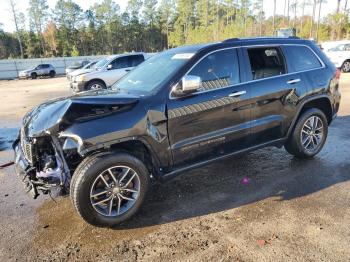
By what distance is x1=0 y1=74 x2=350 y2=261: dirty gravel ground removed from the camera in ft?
10.6

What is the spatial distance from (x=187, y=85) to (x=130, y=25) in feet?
274

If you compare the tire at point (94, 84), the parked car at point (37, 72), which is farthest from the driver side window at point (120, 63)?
the parked car at point (37, 72)

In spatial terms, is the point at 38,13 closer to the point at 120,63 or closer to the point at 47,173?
the point at 120,63

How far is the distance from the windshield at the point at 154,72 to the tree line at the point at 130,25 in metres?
52.4

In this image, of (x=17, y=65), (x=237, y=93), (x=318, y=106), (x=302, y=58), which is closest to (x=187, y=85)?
(x=237, y=93)

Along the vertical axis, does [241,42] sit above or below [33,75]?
above

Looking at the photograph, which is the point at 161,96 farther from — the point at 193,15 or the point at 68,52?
the point at 193,15

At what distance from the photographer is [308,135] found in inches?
209

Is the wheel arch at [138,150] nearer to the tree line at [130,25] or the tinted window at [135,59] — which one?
the tinted window at [135,59]

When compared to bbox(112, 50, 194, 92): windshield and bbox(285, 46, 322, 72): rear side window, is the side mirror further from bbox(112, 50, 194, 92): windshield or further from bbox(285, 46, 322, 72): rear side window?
bbox(285, 46, 322, 72): rear side window

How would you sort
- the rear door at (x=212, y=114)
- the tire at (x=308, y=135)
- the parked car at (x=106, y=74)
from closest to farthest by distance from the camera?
1. the rear door at (x=212, y=114)
2. the tire at (x=308, y=135)
3. the parked car at (x=106, y=74)

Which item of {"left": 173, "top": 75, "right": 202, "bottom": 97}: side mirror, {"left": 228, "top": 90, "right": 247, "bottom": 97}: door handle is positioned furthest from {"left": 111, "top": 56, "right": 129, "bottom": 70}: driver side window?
{"left": 173, "top": 75, "right": 202, "bottom": 97}: side mirror

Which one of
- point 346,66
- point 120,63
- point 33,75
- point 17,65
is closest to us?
point 120,63

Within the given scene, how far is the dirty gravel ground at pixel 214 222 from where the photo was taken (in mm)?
3225
